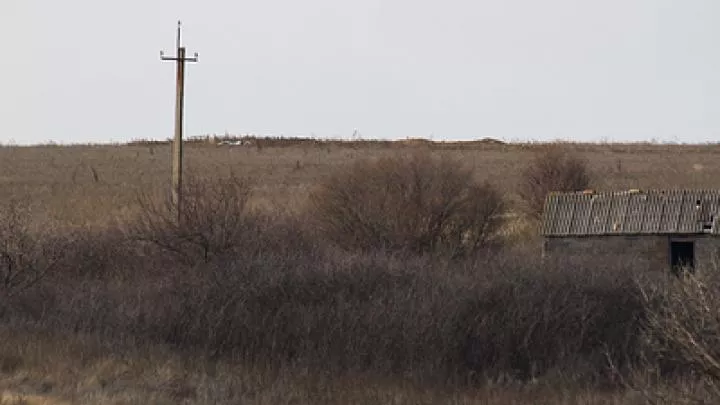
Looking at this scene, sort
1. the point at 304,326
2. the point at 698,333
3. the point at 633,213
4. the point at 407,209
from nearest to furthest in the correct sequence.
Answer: the point at 698,333 < the point at 304,326 < the point at 633,213 < the point at 407,209

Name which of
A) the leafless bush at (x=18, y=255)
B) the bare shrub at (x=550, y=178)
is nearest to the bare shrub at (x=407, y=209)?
the bare shrub at (x=550, y=178)

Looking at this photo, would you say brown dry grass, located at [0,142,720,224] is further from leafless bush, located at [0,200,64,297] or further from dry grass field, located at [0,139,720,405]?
leafless bush, located at [0,200,64,297]

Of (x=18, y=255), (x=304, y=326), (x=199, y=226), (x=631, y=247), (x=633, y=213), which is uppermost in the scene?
(x=633, y=213)

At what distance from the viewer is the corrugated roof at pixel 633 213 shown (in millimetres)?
27969

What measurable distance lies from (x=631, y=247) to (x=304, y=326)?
33.0 ft

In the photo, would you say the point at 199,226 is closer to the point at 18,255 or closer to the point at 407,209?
the point at 18,255

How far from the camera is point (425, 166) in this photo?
106ft

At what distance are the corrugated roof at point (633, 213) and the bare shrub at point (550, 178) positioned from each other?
9.74 m

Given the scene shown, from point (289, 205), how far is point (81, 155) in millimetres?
23074

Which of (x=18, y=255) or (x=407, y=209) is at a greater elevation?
(x=407, y=209)

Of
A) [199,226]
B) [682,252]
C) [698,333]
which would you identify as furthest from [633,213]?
[698,333]

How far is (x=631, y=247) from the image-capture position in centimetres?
2819

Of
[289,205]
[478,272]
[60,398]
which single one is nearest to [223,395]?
[60,398]

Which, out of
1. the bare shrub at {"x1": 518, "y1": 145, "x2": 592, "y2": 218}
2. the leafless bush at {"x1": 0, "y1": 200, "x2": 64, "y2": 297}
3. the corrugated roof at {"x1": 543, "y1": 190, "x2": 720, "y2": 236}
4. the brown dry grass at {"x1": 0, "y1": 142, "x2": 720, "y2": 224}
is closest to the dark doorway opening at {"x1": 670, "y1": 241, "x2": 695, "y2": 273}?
the corrugated roof at {"x1": 543, "y1": 190, "x2": 720, "y2": 236}
